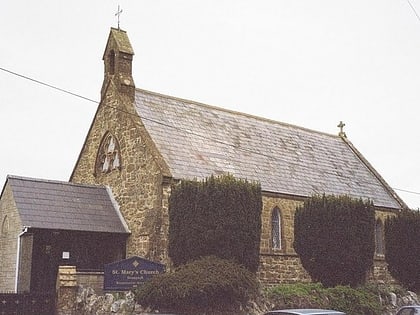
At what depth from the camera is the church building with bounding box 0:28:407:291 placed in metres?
24.2

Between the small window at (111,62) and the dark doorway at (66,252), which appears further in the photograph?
the small window at (111,62)

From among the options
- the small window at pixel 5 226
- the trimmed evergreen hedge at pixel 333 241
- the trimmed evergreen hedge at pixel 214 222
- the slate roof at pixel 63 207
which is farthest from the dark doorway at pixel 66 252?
the trimmed evergreen hedge at pixel 333 241

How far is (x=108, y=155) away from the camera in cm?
2906

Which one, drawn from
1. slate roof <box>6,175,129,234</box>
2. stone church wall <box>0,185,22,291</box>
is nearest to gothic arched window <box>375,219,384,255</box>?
slate roof <box>6,175,129,234</box>

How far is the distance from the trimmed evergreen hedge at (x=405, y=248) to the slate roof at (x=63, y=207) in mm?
13635

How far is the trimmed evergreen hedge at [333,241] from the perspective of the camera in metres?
25.4

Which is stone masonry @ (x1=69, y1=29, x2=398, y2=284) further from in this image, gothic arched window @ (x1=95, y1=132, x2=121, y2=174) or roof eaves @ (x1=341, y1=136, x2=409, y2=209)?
roof eaves @ (x1=341, y1=136, x2=409, y2=209)

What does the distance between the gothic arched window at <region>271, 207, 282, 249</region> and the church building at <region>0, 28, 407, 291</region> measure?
47 mm

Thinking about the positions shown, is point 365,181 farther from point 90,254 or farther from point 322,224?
point 90,254

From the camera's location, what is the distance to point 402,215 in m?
30.8

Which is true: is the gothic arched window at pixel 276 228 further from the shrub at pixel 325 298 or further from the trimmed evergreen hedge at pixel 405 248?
the trimmed evergreen hedge at pixel 405 248

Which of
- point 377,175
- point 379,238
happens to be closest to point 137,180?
point 379,238

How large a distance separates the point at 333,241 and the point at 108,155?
1121 cm

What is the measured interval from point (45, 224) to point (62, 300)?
346 cm
